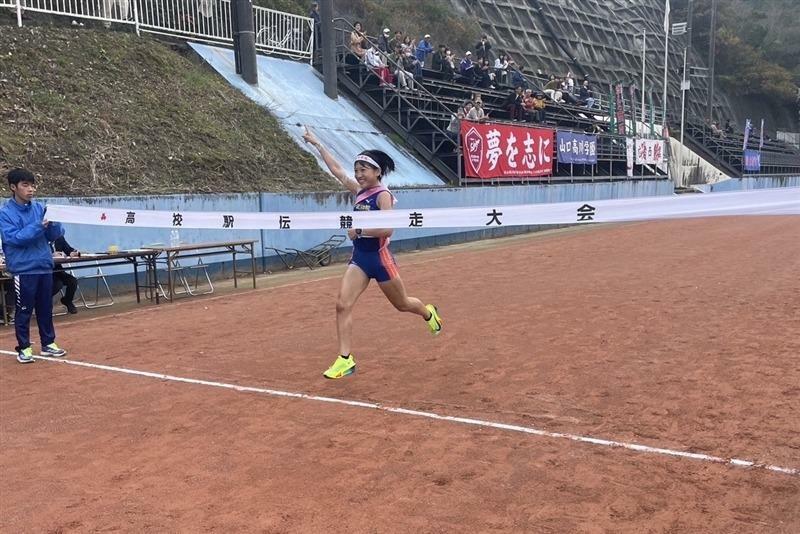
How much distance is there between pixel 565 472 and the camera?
13.2ft

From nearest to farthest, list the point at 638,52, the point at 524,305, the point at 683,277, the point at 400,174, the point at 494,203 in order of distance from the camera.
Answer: the point at 524,305 → the point at 683,277 → the point at 400,174 → the point at 494,203 → the point at 638,52

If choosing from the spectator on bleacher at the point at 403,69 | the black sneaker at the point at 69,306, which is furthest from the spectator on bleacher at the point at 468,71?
the black sneaker at the point at 69,306

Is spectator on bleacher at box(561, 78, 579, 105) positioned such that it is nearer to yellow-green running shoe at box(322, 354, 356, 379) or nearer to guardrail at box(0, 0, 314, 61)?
guardrail at box(0, 0, 314, 61)

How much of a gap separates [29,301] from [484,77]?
2466 centimetres

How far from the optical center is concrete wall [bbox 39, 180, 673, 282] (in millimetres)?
11305

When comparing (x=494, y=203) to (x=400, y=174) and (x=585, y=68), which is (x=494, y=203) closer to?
(x=400, y=174)

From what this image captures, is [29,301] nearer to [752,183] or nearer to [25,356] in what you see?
[25,356]

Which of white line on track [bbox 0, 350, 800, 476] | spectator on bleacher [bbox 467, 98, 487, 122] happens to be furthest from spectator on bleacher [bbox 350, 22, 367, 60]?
white line on track [bbox 0, 350, 800, 476]

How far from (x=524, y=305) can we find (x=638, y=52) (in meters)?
58.7

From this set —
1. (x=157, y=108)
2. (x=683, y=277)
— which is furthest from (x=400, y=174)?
(x=683, y=277)

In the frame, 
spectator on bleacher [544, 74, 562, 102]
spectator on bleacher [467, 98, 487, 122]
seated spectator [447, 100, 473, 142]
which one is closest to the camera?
seated spectator [447, 100, 473, 142]

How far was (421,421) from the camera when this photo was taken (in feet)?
16.3

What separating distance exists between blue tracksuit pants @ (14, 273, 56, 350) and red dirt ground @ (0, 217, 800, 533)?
38 centimetres

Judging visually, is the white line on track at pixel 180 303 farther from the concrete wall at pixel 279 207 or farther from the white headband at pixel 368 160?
the white headband at pixel 368 160
